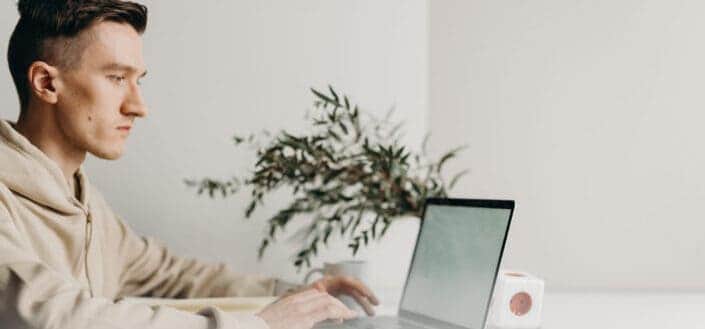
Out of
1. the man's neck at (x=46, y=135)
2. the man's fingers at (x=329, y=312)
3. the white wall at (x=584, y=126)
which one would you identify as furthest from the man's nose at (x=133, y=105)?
the white wall at (x=584, y=126)

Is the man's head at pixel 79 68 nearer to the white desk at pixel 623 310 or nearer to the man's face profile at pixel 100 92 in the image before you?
the man's face profile at pixel 100 92

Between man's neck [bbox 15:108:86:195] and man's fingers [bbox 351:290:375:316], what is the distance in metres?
0.52

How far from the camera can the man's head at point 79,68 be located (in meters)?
1.39

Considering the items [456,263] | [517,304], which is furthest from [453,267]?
[517,304]

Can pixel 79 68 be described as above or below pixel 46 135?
above

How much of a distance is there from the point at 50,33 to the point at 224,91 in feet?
1.78

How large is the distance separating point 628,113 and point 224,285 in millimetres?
1005

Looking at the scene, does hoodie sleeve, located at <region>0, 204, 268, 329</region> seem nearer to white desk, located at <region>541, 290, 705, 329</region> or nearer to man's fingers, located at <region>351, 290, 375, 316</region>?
man's fingers, located at <region>351, 290, 375, 316</region>

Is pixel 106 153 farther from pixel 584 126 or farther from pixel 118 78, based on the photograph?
pixel 584 126

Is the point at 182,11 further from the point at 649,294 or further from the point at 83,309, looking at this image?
the point at 649,294

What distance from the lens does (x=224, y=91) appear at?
1.89 m

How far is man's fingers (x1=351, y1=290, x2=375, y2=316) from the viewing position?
1.53m

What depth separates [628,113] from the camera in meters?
2.04

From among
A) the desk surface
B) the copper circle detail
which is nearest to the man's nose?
the desk surface
